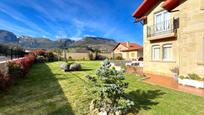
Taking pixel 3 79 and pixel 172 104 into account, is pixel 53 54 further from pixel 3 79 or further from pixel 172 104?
pixel 172 104

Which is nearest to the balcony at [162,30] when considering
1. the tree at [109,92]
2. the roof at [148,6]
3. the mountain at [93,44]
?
the roof at [148,6]

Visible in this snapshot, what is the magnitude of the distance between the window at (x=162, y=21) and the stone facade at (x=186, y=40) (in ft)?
1.89

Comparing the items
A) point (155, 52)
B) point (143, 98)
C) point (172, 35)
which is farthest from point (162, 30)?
point (143, 98)

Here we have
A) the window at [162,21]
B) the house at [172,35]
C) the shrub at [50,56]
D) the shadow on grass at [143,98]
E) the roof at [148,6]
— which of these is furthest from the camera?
the shrub at [50,56]

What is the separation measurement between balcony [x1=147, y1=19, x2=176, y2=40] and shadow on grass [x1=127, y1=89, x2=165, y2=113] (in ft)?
25.3

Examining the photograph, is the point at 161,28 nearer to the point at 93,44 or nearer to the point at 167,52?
the point at 167,52

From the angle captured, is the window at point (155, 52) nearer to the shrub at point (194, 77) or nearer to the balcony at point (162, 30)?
the balcony at point (162, 30)

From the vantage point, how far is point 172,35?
16125 millimetres

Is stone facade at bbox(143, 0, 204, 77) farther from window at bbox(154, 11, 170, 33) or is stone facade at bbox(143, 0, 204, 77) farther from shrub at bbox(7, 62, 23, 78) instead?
shrub at bbox(7, 62, 23, 78)

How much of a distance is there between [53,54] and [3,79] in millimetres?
35930

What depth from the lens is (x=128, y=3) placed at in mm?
29953

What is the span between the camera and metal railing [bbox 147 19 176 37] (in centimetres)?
1649

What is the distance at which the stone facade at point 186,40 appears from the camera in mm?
12945

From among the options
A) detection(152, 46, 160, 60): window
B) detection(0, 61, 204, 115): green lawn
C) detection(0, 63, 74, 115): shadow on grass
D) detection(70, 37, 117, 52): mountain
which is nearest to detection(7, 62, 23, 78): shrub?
detection(0, 63, 74, 115): shadow on grass
